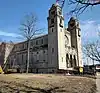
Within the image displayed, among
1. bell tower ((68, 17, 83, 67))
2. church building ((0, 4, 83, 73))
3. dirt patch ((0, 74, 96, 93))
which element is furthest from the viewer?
bell tower ((68, 17, 83, 67))

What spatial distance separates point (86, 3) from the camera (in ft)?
31.1

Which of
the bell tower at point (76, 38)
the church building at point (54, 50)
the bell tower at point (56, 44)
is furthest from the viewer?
the bell tower at point (76, 38)

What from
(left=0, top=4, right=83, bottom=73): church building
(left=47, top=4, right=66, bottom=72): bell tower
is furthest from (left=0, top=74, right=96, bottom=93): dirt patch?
(left=47, top=4, right=66, bottom=72): bell tower

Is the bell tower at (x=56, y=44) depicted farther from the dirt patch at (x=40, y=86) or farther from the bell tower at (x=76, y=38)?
the dirt patch at (x=40, y=86)

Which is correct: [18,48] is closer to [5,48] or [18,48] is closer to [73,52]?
[5,48]

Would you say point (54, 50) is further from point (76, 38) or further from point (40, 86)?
point (40, 86)

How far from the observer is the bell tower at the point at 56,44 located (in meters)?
63.8

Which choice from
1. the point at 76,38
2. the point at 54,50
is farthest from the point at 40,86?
the point at 76,38

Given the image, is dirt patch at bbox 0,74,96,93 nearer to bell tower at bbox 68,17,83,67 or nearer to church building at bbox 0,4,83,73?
church building at bbox 0,4,83,73

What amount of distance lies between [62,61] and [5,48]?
123ft

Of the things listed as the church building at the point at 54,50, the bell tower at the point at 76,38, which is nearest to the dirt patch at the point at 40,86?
the church building at the point at 54,50

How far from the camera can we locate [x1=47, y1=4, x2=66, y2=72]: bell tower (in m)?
63.8

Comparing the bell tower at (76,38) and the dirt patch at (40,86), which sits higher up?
the bell tower at (76,38)

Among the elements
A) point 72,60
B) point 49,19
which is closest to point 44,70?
point 72,60
